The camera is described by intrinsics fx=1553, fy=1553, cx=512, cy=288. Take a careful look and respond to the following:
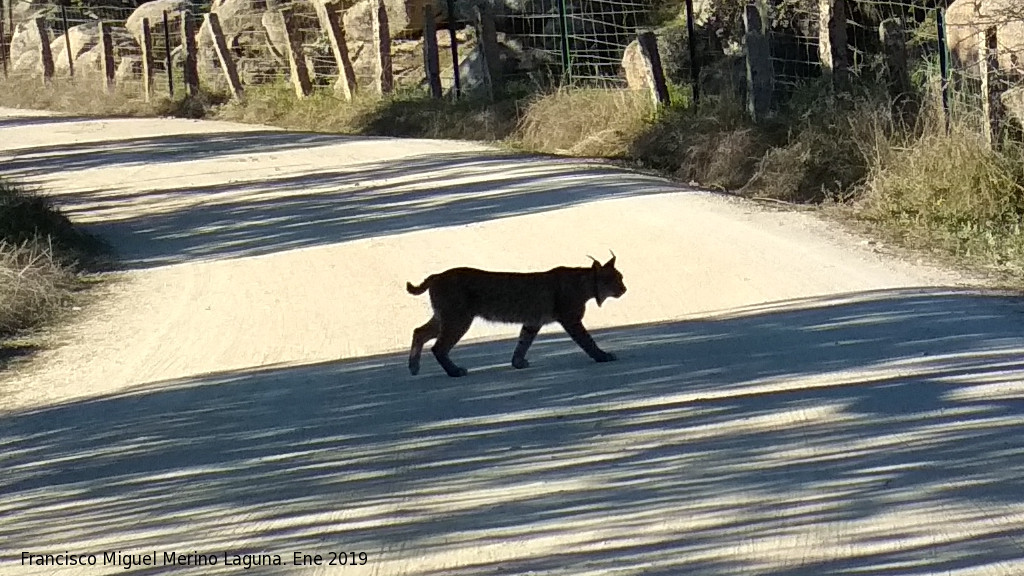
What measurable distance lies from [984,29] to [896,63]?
10.0 ft

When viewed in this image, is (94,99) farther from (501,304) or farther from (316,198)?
(501,304)

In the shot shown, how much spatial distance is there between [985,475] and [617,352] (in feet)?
11.1

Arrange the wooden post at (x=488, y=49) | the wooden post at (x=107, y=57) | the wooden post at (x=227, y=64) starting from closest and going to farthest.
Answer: the wooden post at (x=488, y=49) < the wooden post at (x=227, y=64) < the wooden post at (x=107, y=57)

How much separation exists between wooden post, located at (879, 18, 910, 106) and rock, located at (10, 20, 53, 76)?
2404cm

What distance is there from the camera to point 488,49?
2381 centimetres

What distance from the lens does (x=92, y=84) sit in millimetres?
33156

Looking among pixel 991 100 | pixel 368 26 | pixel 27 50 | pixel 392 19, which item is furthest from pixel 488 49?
pixel 27 50

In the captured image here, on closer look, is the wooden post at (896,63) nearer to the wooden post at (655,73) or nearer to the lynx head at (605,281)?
the wooden post at (655,73)

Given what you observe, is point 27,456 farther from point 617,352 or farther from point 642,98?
point 642,98

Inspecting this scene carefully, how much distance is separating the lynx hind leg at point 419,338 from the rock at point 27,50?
2941 centimetres

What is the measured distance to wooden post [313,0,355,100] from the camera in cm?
2622

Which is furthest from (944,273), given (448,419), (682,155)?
(682,155)

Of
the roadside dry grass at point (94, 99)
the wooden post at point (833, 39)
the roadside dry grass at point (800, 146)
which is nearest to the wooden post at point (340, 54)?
the roadside dry grass at point (800, 146)

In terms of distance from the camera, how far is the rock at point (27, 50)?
3700 centimetres
